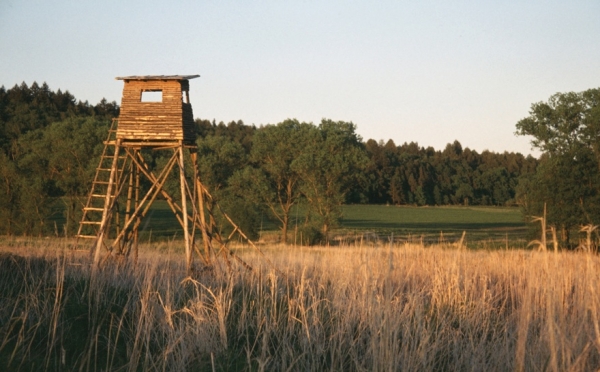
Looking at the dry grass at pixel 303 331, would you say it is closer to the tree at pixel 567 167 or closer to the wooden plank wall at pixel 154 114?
the wooden plank wall at pixel 154 114

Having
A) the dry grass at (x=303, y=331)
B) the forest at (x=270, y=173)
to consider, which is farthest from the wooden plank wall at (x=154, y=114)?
the forest at (x=270, y=173)

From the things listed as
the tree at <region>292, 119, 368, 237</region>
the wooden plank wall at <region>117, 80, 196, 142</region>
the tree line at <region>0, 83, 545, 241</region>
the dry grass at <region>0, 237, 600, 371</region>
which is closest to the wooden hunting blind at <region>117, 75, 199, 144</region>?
the wooden plank wall at <region>117, 80, 196, 142</region>

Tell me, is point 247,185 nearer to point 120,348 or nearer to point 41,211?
point 41,211

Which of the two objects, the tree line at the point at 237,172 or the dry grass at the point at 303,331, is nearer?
the dry grass at the point at 303,331

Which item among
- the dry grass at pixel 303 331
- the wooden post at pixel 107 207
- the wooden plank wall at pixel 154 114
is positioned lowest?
the dry grass at pixel 303 331

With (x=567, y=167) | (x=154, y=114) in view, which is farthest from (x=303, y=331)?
(x=567, y=167)

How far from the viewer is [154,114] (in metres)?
16.6

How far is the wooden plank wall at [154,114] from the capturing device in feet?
54.0

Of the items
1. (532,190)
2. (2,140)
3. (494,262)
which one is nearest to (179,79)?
(494,262)

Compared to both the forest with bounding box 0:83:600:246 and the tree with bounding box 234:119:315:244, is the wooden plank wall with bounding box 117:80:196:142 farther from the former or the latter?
the tree with bounding box 234:119:315:244

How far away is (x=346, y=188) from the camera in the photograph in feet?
157

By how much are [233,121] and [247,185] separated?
8971 cm

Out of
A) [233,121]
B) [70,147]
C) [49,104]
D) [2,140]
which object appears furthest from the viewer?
[233,121]

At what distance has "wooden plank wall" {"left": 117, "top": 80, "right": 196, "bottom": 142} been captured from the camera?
1645 cm
